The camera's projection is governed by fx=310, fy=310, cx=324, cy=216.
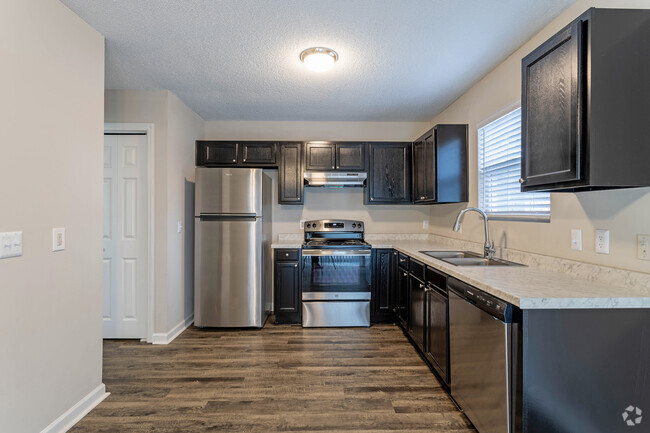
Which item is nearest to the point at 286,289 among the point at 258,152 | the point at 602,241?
the point at 258,152

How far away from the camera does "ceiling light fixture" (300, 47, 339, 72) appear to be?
2.35 m

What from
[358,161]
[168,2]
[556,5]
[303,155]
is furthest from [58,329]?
[556,5]

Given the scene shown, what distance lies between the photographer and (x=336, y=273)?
3586mm

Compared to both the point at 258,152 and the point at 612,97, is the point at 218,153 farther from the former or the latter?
the point at 612,97

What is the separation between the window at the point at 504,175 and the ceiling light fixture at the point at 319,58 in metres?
1.46

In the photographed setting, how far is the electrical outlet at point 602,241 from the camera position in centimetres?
165

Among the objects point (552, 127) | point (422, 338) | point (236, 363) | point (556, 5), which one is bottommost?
point (236, 363)

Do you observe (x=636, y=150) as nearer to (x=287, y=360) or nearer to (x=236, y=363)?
(x=287, y=360)

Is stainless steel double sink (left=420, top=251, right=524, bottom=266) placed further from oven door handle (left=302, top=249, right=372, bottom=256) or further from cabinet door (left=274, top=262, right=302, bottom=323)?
Result: cabinet door (left=274, top=262, right=302, bottom=323)

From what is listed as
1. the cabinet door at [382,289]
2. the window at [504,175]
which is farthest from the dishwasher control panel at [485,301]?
the cabinet door at [382,289]

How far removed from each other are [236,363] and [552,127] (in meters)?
2.80

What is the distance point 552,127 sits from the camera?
60.1 inches

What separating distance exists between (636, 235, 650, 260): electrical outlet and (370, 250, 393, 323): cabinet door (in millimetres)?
2284

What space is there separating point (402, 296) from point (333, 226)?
4.21ft
